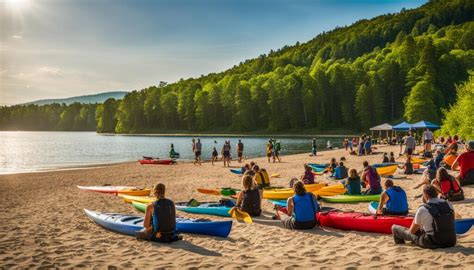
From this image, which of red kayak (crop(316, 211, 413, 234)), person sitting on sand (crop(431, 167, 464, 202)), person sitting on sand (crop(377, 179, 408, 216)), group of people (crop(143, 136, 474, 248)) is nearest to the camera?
group of people (crop(143, 136, 474, 248))

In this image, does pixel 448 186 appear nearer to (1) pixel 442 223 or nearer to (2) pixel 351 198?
(2) pixel 351 198

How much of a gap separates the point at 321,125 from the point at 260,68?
60.6 metres

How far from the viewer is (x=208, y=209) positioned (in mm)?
11555

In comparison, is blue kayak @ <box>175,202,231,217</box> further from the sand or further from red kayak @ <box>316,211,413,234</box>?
red kayak @ <box>316,211,413,234</box>

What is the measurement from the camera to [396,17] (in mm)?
182500

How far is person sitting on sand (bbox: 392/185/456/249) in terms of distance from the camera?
22.0 feet

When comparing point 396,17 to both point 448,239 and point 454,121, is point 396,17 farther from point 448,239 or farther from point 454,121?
point 448,239

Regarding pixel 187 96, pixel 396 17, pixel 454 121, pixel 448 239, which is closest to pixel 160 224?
pixel 448 239

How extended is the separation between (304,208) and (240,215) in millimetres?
2022

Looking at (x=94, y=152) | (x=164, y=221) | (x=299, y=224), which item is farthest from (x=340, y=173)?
(x=94, y=152)

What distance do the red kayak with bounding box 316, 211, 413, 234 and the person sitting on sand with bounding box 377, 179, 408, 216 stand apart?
38 centimetres

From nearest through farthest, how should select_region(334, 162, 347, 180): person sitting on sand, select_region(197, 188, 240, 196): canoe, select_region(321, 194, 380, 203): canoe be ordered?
select_region(321, 194, 380, 203): canoe, select_region(197, 188, 240, 196): canoe, select_region(334, 162, 347, 180): person sitting on sand

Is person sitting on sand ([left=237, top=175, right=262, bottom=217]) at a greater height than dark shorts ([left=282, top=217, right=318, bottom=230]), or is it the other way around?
person sitting on sand ([left=237, top=175, right=262, bottom=217])

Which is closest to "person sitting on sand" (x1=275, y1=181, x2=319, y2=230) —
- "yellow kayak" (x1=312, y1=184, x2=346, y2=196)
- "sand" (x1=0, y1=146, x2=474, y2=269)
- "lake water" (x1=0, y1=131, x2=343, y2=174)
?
"sand" (x1=0, y1=146, x2=474, y2=269)
